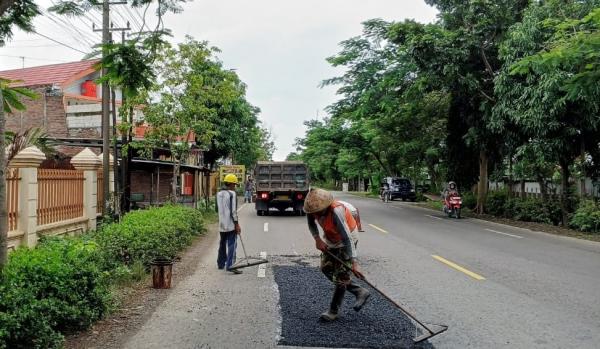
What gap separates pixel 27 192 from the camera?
8.94 m

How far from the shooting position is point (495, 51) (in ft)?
66.8

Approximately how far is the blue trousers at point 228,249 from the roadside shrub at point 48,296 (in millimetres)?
3043

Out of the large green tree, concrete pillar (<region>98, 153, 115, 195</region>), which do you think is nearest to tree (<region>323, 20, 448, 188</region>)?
the large green tree

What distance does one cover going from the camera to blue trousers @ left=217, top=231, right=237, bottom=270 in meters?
9.38

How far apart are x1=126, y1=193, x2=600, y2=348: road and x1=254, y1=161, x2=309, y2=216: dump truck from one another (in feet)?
32.3

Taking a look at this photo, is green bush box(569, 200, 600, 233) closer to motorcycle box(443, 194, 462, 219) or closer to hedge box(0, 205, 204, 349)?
motorcycle box(443, 194, 462, 219)

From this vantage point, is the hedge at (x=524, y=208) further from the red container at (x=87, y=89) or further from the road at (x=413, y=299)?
the red container at (x=87, y=89)

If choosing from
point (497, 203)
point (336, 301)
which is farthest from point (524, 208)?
point (336, 301)

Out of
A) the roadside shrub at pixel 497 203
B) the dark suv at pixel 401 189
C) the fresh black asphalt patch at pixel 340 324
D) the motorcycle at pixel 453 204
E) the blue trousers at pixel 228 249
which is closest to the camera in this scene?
the fresh black asphalt patch at pixel 340 324

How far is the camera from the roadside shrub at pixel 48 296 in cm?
443

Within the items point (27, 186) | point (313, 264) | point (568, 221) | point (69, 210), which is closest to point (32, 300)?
point (27, 186)

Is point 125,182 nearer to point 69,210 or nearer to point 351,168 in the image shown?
point 69,210

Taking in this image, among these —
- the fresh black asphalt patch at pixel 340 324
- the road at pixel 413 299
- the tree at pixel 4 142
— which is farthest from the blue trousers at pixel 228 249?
the tree at pixel 4 142

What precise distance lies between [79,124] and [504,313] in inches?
721
